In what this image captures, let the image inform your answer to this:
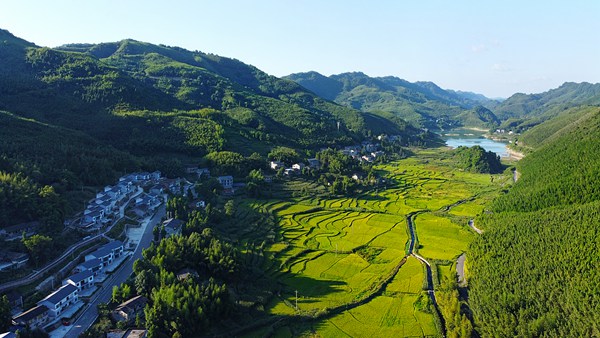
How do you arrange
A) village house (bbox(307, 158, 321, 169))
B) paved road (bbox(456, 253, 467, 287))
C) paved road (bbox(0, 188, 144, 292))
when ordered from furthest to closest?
village house (bbox(307, 158, 321, 169)) < paved road (bbox(456, 253, 467, 287)) < paved road (bbox(0, 188, 144, 292))

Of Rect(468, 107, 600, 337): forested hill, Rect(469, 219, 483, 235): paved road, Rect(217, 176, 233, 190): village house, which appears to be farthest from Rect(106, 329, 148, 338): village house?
Rect(469, 219, 483, 235): paved road

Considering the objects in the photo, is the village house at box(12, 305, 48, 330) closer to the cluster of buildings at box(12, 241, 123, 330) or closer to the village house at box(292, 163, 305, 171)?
the cluster of buildings at box(12, 241, 123, 330)

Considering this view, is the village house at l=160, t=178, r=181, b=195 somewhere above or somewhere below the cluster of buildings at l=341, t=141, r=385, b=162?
below

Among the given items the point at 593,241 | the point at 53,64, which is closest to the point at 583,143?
the point at 593,241

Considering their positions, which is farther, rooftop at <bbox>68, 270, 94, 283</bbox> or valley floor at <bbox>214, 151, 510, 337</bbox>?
rooftop at <bbox>68, 270, 94, 283</bbox>

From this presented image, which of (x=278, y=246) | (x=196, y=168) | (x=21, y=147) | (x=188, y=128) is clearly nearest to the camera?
(x=278, y=246)

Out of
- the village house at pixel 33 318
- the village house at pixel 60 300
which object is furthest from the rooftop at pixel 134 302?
A: the village house at pixel 33 318

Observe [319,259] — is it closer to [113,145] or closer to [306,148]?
[113,145]
